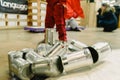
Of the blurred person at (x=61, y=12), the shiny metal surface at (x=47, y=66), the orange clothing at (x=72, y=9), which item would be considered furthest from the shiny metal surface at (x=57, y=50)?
the orange clothing at (x=72, y=9)

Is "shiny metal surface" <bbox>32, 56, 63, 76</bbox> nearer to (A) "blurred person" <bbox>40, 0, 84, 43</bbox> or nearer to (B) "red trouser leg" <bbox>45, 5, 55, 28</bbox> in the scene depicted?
(A) "blurred person" <bbox>40, 0, 84, 43</bbox>

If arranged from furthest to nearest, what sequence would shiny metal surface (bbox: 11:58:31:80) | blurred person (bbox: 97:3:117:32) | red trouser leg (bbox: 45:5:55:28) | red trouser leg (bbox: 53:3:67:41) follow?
blurred person (bbox: 97:3:117:32), red trouser leg (bbox: 45:5:55:28), red trouser leg (bbox: 53:3:67:41), shiny metal surface (bbox: 11:58:31:80)

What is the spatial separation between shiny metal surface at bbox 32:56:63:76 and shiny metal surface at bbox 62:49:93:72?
2.4 inches

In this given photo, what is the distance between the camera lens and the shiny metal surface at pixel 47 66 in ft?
4.65

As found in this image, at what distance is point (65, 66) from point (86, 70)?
10.8 inches

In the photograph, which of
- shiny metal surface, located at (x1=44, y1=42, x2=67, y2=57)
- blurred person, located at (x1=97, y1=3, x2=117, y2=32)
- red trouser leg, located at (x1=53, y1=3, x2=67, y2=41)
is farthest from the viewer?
blurred person, located at (x1=97, y1=3, x2=117, y2=32)

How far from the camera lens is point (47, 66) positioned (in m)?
1.41

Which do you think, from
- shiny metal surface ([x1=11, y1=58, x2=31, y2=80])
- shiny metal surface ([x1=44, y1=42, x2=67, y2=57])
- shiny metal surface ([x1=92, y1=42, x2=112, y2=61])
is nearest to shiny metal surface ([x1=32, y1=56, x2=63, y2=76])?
shiny metal surface ([x1=11, y1=58, x2=31, y2=80])

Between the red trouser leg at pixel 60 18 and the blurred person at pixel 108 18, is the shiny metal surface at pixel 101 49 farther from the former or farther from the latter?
the blurred person at pixel 108 18

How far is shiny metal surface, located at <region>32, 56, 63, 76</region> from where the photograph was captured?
1.42 metres

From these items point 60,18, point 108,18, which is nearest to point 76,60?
point 60,18

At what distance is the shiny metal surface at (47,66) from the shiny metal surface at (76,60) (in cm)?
6

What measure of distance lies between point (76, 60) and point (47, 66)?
0.23 meters

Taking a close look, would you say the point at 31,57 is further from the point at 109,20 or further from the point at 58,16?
the point at 109,20
